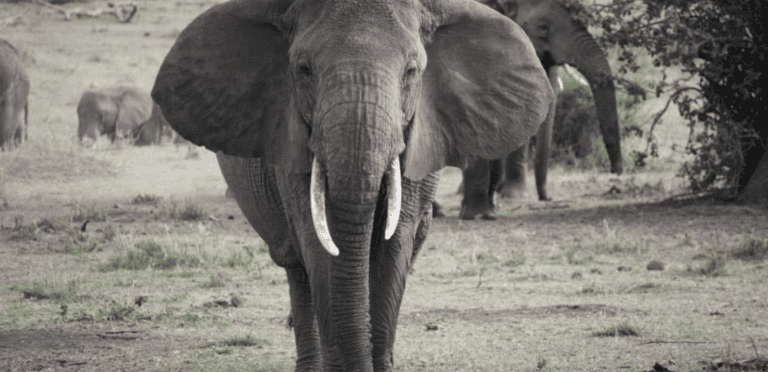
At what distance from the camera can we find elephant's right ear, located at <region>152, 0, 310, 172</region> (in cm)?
442

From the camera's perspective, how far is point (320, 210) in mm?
3781

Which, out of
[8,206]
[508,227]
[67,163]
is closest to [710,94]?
[508,227]

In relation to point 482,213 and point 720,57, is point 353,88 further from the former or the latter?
point 720,57

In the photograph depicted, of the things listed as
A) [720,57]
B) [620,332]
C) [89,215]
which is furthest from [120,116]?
[620,332]

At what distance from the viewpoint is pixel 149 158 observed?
56.2ft

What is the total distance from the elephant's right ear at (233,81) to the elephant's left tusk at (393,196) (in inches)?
24.7

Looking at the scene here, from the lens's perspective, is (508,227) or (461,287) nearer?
(461,287)

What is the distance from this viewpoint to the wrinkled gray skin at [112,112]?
20.2 m

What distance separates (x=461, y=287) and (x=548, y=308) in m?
1.03

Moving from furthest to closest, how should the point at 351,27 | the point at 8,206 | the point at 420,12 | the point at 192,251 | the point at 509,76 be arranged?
1. the point at 8,206
2. the point at 192,251
3. the point at 509,76
4. the point at 420,12
5. the point at 351,27

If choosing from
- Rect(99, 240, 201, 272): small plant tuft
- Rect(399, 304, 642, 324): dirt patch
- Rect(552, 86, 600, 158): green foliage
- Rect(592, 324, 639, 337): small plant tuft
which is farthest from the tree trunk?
Rect(99, 240, 201, 272): small plant tuft

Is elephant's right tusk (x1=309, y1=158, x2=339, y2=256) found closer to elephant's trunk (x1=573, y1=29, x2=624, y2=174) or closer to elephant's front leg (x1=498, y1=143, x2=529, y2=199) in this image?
elephant's trunk (x1=573, y1=29, x2=624, y2=174)

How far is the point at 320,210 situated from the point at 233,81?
3.22ft

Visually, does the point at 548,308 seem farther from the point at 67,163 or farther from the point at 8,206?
the point at 67,163
